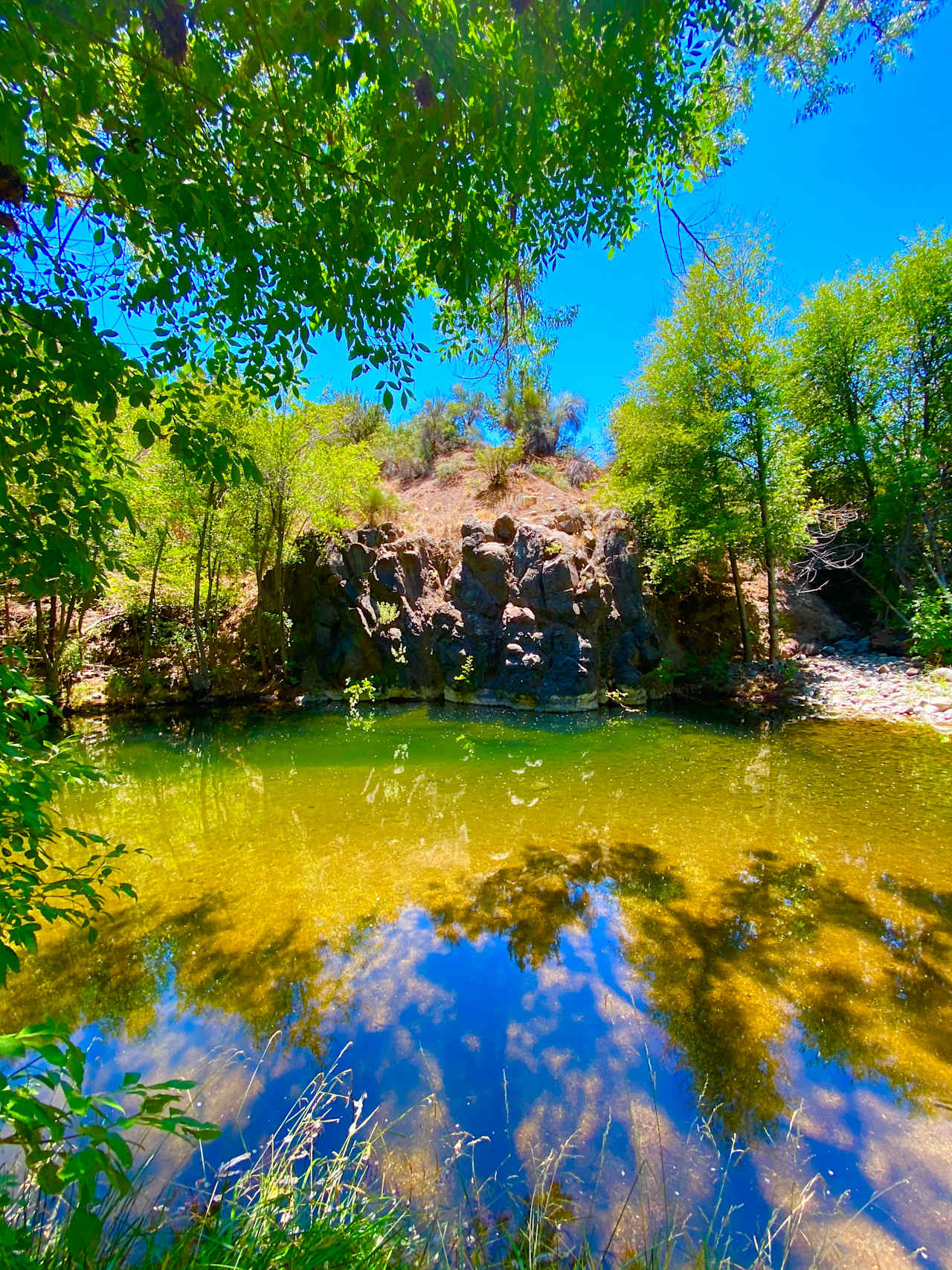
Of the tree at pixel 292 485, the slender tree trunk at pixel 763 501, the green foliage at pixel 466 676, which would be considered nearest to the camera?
the slender tree trunk at pixel 763 501

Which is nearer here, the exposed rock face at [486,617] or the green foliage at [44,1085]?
the green foliage at [44,1085]

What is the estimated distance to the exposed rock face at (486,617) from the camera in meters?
13.6

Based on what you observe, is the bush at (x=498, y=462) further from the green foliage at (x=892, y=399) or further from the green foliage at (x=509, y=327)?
the green foliage at (x=509, y=327)

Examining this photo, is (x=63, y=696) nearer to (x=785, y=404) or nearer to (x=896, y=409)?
(x=785, y=404)

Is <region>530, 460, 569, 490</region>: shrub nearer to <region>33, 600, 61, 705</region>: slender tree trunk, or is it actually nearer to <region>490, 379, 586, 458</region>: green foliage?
<region>490, 379, 586, 458</region>: green foliage

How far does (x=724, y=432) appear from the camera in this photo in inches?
519

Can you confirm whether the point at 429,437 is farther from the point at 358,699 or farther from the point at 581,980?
the point at 581,980

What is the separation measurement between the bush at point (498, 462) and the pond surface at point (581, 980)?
631 inches

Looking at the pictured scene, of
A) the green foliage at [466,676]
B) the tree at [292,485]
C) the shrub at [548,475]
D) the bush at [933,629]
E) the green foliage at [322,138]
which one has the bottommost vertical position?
the green foliage at [466,676]

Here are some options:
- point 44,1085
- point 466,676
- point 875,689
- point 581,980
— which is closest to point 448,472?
point 466,676

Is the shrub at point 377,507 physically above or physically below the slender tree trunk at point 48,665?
above

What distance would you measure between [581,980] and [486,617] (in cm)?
1121

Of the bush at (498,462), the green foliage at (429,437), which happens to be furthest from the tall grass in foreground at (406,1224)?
the green foliage at (429,437)

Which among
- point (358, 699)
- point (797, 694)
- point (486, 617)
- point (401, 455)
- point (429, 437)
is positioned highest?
point (429, 437)
